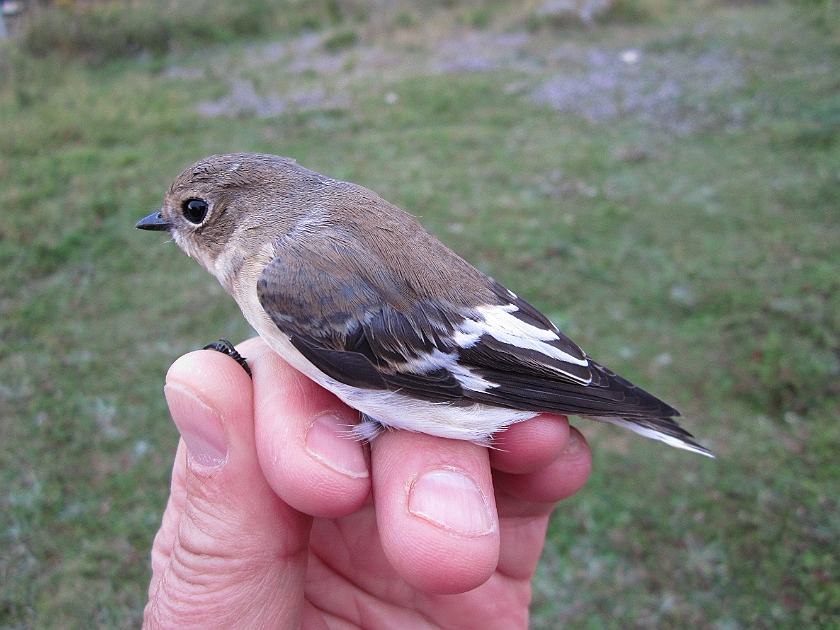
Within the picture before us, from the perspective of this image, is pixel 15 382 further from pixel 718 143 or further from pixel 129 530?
pixel 718 143

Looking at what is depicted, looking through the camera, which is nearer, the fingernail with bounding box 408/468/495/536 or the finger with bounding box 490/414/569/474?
the fingernail with bounding box 408/468/495/536

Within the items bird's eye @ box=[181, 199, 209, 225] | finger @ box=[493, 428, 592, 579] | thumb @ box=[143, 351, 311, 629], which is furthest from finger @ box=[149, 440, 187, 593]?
finger @ box=[493, 428, 592, 579]

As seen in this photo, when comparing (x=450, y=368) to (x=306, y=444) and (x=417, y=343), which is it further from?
(x=306, y=444)

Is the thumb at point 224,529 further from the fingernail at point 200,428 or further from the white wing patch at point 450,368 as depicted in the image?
the white wing patch at point 450,368

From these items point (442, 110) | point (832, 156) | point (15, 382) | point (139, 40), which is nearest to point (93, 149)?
point (15, 382)

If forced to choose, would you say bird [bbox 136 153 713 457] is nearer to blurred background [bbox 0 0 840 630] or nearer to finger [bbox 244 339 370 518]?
finger [bbox 244 339 370 518]

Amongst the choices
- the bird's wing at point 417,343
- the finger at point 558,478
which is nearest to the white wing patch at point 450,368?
the bird's wing at point 417,343
